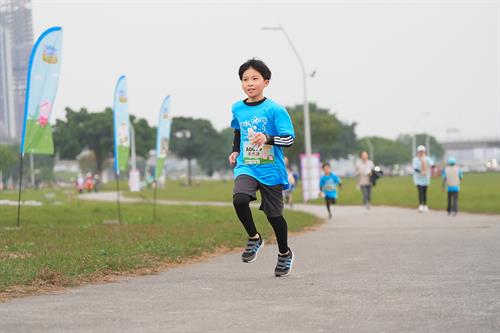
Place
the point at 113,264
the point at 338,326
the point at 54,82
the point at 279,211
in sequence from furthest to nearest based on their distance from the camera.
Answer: the point at 54,82 < the point at 113,264 < the point at 279,211 < the point at 338,326

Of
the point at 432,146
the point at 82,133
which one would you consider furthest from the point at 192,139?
the point at 432,146

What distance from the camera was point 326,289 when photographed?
22.3 feet

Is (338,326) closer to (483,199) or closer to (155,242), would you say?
(155,242)

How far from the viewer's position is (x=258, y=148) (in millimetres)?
7742

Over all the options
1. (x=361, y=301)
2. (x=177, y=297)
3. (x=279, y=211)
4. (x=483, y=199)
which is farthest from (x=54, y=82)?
(x=483, y=199)

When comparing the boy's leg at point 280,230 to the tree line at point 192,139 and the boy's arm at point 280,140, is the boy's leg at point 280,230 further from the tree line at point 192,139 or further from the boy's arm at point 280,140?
the tree line at point 192,139

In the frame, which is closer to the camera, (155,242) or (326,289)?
(326,289)

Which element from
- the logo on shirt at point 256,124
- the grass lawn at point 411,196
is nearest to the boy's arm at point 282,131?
the logo on shirt at point 256,124

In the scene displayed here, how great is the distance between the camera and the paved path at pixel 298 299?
5.13m

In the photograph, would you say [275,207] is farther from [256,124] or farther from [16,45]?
[16,45]

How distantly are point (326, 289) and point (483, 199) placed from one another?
26.2 m

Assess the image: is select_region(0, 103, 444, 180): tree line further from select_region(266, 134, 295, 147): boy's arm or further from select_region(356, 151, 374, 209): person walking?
select_region(266, 134, 295, 147): boy's arm

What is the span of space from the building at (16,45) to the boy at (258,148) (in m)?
15.4

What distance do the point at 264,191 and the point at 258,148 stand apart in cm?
40
